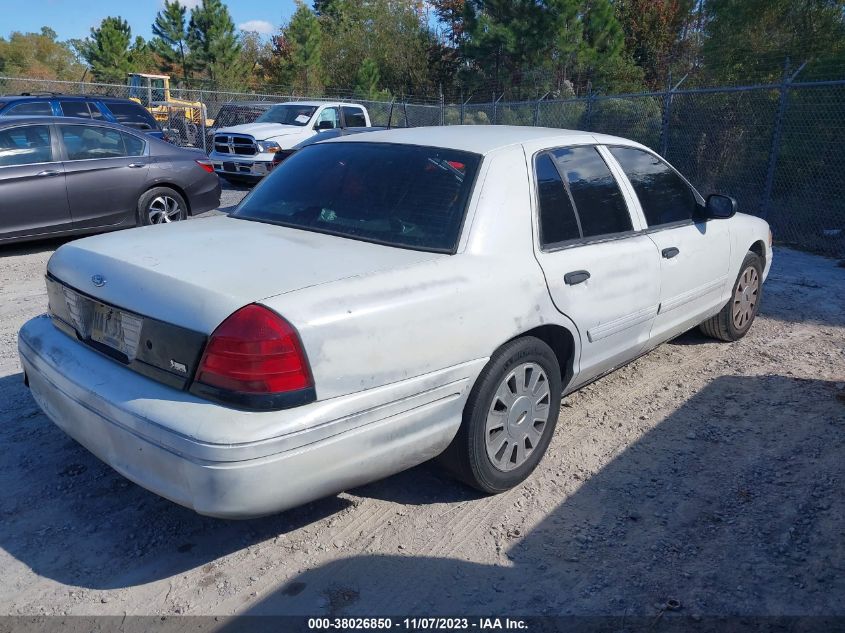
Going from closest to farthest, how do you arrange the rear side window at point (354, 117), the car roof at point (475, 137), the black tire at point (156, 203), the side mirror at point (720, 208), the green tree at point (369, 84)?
the car roof at point (475, 137), the side mirror at point (720, 208), the black tire at point (156, 203), the rear side window at point (354, 117), the green tree at point (369, 84)

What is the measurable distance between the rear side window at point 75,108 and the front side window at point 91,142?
496 cm

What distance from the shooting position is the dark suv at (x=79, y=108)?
1226cm

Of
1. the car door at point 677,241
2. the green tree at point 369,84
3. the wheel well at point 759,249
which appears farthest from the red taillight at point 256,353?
the green tree at point 369,84

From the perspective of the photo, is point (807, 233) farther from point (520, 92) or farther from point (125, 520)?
point (520, 92)

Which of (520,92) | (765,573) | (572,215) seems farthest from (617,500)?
(520,92)

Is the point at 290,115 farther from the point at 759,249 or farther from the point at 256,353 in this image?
the point at 256,353

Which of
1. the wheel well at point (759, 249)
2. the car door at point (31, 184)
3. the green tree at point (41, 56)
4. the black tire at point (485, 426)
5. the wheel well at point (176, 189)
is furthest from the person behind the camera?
the green tree at point (41, 56)

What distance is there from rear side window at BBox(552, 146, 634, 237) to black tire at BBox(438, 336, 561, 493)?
825 mm

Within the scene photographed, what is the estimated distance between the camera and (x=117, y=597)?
279cm

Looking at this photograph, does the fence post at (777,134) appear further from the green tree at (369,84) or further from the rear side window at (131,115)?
the green tree at (369,84)

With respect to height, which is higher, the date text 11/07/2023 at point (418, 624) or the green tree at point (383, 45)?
the green tree at point (383, 45)

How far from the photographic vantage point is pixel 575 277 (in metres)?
3.69

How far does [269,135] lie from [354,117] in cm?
262

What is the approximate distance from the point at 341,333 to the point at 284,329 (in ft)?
0.72
